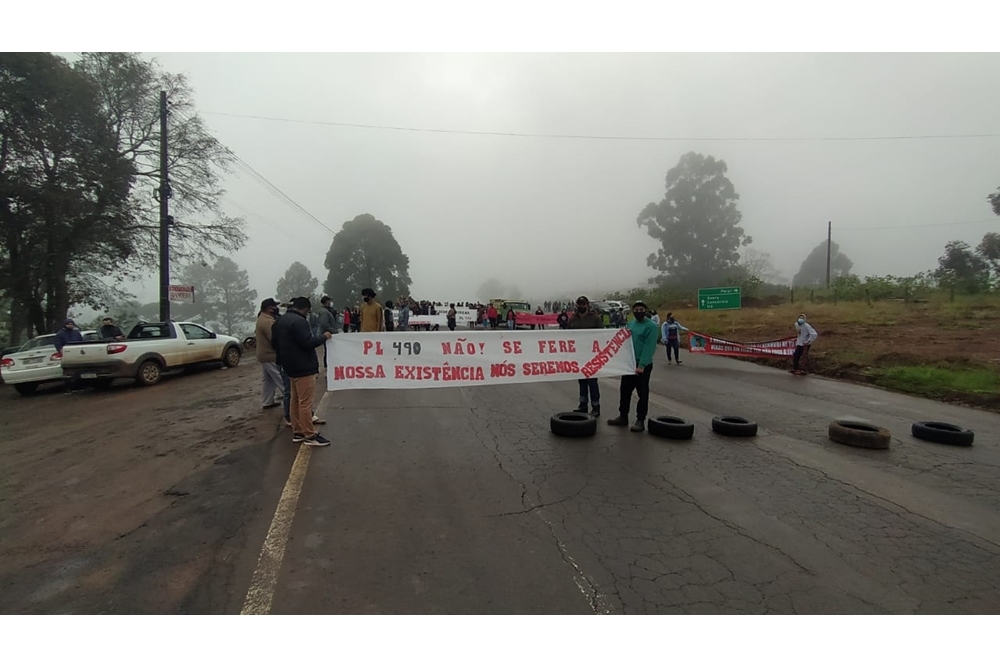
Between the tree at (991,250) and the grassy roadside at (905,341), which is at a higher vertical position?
the tree at (991,250)

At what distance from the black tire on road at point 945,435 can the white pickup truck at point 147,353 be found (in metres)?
15.8

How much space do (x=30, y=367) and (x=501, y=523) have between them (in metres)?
13.8

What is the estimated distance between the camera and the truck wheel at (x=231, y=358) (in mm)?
14922

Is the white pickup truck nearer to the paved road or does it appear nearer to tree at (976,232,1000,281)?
the paved road

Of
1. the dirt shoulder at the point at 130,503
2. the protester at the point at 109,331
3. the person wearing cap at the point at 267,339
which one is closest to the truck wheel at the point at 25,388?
the protester at the point at 109,331

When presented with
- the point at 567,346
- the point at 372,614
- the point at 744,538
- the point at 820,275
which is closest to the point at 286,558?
the point at 372,614

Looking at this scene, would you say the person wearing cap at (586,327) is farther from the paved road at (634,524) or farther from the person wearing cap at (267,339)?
the person wearing cap at (267,339)

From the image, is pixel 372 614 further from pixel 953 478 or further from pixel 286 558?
pixel 953 478

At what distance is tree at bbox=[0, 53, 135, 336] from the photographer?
15664mm

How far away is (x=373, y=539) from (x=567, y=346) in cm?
463

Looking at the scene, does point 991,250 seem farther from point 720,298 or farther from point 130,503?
point 130,503

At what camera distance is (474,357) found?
741 cm

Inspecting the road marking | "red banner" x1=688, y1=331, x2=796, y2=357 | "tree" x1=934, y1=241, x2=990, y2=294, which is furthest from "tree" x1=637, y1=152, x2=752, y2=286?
the road marking

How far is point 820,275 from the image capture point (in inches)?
3546
